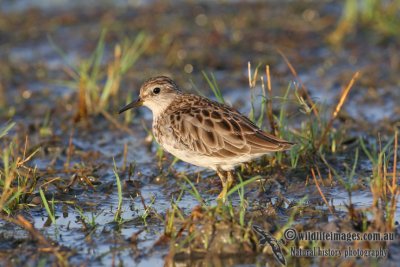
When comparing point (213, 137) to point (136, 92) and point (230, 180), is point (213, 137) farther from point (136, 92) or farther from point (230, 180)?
point (136, 92)

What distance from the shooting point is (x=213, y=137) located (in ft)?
26.3

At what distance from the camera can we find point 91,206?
8258 millimetres

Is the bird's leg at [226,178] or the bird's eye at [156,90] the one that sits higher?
A: the bird's eye at [156,90]

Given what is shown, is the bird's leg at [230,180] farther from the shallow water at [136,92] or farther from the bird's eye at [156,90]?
the bird's eye at [156,90]

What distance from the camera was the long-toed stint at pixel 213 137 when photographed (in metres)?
7.89

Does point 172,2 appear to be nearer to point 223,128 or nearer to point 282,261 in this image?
point 223,128

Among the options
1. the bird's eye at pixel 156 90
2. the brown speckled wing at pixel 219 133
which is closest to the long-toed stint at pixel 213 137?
the brown speckled wing at pixel 219 133

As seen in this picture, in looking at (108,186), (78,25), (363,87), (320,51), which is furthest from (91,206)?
A: (78,25)

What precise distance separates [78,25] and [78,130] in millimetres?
5063

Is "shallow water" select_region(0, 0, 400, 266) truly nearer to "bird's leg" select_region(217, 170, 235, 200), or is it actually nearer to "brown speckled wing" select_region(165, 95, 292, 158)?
"bird's leg" select_region(217, 170, 235, 200)

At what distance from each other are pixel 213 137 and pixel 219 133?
0.24 ft

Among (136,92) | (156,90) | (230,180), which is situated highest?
(136,92)


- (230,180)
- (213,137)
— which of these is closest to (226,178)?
(230,180)

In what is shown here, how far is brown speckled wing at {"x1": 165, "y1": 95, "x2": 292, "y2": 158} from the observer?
787cm
